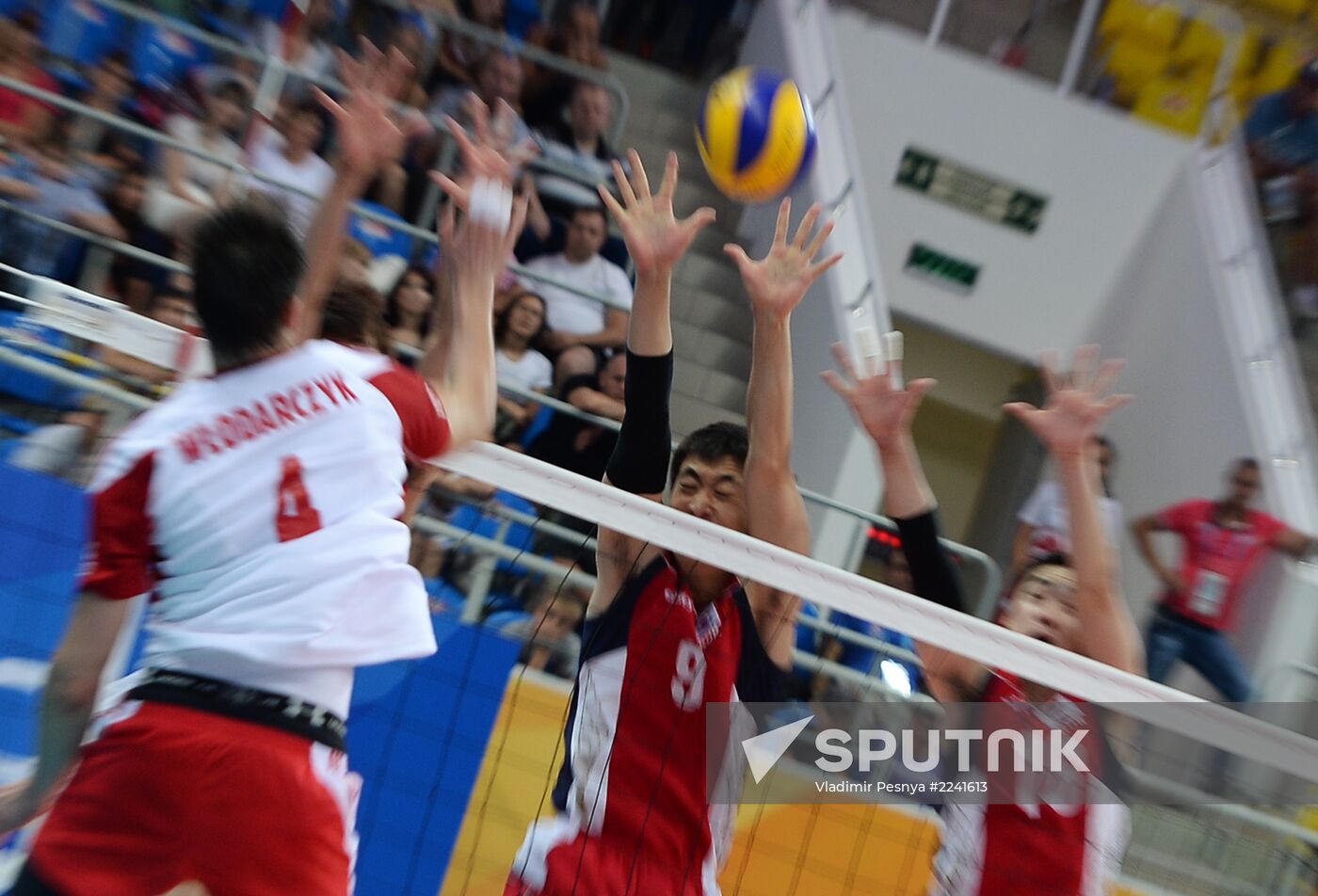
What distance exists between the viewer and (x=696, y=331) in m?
7.98

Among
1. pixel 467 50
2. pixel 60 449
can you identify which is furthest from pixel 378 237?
pixel 60 449

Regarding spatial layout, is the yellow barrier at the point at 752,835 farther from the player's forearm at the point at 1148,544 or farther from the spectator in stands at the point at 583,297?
the player's forearm at the point at 1148,544

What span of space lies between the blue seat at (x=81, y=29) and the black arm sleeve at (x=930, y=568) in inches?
216

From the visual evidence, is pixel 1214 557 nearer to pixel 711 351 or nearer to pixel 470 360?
pixel 711 351

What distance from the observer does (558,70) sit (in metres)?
7.59

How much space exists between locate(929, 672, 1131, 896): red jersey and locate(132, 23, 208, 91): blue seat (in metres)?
5.57

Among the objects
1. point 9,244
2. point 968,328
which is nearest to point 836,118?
point 968,328

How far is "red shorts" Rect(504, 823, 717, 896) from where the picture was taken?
234 cm

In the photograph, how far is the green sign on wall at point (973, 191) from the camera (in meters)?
8.96

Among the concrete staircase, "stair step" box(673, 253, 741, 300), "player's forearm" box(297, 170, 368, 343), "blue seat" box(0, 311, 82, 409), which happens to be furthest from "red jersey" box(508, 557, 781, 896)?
"stair step" box(673, 253, 741, 300)

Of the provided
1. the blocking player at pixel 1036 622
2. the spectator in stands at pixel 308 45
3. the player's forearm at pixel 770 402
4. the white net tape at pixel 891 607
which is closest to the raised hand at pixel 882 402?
the blocking player at pixel 1036 622

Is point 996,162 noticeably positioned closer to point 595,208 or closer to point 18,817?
point 595,208

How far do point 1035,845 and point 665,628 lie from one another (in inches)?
34.7

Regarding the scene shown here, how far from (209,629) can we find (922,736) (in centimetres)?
189
